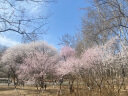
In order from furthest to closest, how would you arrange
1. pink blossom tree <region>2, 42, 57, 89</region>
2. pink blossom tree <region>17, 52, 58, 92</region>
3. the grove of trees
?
pink blossom tree <region>2, 42, 57, 89</region> < pink blossom tree <region>17, 52, 58, 92</region> < the grove of trees

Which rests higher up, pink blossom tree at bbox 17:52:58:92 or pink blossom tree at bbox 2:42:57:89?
pink blossom tree at bbox 2:42:57:89

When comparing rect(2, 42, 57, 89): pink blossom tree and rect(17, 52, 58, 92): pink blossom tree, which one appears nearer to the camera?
rect(17, 52, 58, 92): pink blossom tree

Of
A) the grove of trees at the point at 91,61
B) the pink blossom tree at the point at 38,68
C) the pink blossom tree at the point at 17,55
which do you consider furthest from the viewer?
the pink blossom tree at the point at 17,55

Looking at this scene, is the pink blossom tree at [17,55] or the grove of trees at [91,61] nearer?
the grove of trees at [91,61]

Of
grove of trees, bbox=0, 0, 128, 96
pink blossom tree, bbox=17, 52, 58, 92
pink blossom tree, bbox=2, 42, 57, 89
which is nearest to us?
grove of trees, bbox=0, 0, 128, 96

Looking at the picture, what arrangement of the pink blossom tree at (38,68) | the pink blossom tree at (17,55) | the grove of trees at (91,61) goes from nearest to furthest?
the grove of trees at (91,61), the pink blossom tree at (38,68), the pink blossom tree at (17,55)

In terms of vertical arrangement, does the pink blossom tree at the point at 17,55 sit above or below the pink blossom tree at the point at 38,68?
above

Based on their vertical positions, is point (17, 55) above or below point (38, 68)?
above

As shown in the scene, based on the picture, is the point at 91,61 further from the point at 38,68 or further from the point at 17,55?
the point at 17,55

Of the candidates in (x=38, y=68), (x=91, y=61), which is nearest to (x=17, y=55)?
(x=38, y=68)

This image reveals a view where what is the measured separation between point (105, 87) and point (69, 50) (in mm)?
20151

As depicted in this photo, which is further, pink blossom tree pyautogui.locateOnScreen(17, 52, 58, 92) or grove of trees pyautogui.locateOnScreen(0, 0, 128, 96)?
pink blossom tree pyautogui.locateOnScreen(17, 52, 58, 92)

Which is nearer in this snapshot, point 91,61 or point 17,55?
point 91,61

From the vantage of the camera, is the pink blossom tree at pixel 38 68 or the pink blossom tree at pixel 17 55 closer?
the pink blossom tree at pixel 38 68
